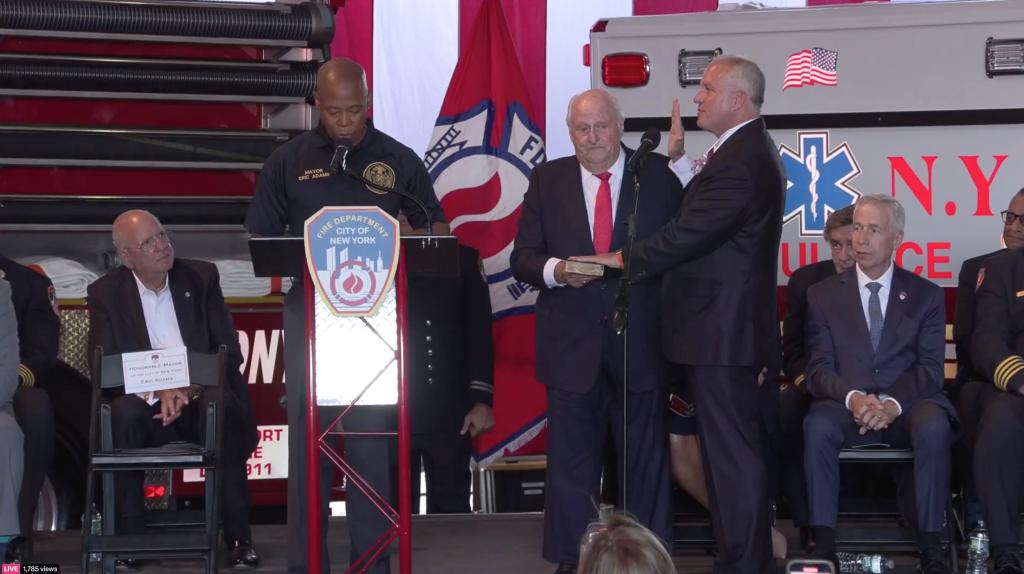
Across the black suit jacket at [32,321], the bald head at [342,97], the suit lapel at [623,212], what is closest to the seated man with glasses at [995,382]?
the suit lapel at [623,212]

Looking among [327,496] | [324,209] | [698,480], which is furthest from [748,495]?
[324,209]

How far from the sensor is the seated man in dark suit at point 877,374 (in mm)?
Result: 5469

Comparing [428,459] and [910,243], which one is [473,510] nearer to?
[428,459]

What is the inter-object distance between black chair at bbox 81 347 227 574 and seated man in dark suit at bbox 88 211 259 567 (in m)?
0.11

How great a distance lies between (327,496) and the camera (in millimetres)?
5172

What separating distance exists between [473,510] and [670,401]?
2.07 metres

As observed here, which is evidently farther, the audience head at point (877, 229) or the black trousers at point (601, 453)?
the audience head at point (877, 229)

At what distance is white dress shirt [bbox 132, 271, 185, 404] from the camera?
6.23m

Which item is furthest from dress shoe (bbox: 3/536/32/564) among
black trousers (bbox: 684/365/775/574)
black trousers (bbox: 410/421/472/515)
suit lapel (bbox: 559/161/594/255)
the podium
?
black trousers (bbox: 684/365/775/574)

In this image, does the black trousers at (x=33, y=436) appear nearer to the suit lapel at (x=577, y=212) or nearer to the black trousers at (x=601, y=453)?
the black trousers at (x=601, y=453)

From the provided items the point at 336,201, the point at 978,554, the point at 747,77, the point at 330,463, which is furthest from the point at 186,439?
the point at 978,554

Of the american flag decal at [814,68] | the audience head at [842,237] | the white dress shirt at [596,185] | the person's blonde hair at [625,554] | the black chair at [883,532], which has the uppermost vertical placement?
the american flag decal at [814,68]

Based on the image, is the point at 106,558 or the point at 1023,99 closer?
the point at 106,558

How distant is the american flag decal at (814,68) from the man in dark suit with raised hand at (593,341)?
3.67ft
